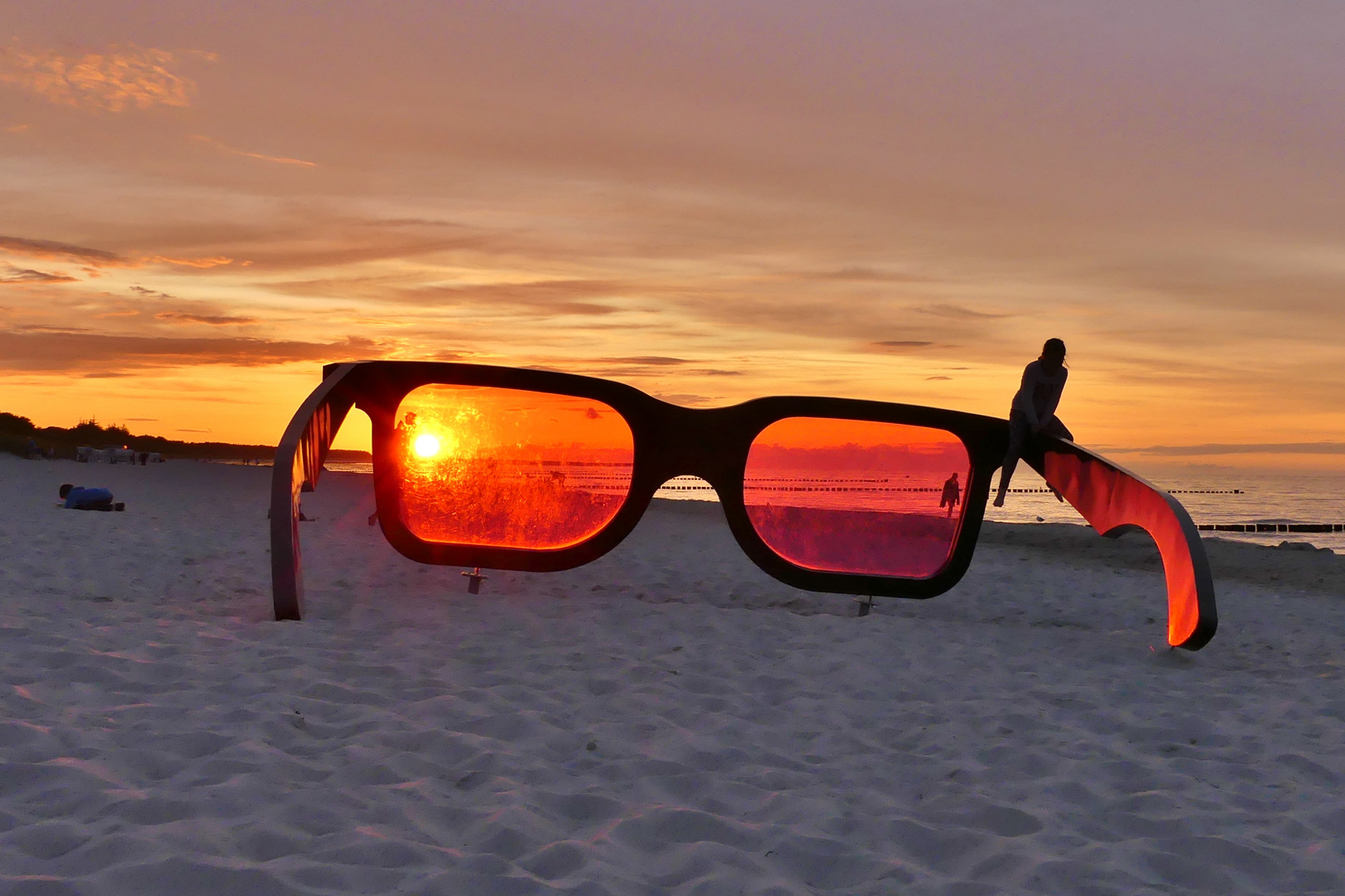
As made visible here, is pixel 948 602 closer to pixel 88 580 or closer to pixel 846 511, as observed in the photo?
pixel 846 511

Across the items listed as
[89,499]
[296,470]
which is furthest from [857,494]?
[89,499]

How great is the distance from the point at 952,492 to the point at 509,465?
2149 mm

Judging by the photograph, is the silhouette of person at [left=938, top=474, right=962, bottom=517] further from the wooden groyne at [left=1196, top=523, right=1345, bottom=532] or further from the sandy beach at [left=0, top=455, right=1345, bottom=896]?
the wooden groyne at [left=1196, top=523, right=1345, bottom=532]

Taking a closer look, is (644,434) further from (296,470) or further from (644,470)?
(296,470)

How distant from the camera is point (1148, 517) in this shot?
424 centimetres

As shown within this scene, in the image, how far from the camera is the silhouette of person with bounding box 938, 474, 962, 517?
14.8ft

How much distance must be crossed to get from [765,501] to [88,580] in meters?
4.29

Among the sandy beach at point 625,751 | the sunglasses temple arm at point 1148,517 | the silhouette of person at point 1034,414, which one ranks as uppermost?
the silhouette of person at point 1034,414

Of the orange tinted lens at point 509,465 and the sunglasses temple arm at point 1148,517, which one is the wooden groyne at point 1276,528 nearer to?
the sunglasses temple arm at point 1148,517

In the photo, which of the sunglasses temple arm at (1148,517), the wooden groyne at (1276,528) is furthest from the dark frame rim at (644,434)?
the wooden groyne at (1276,528)

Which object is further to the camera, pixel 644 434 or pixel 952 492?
pixel 952 492

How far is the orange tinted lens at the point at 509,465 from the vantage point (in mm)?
4293

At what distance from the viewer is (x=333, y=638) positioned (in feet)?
13.5

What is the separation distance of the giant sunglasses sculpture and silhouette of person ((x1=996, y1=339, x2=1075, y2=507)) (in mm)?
64
